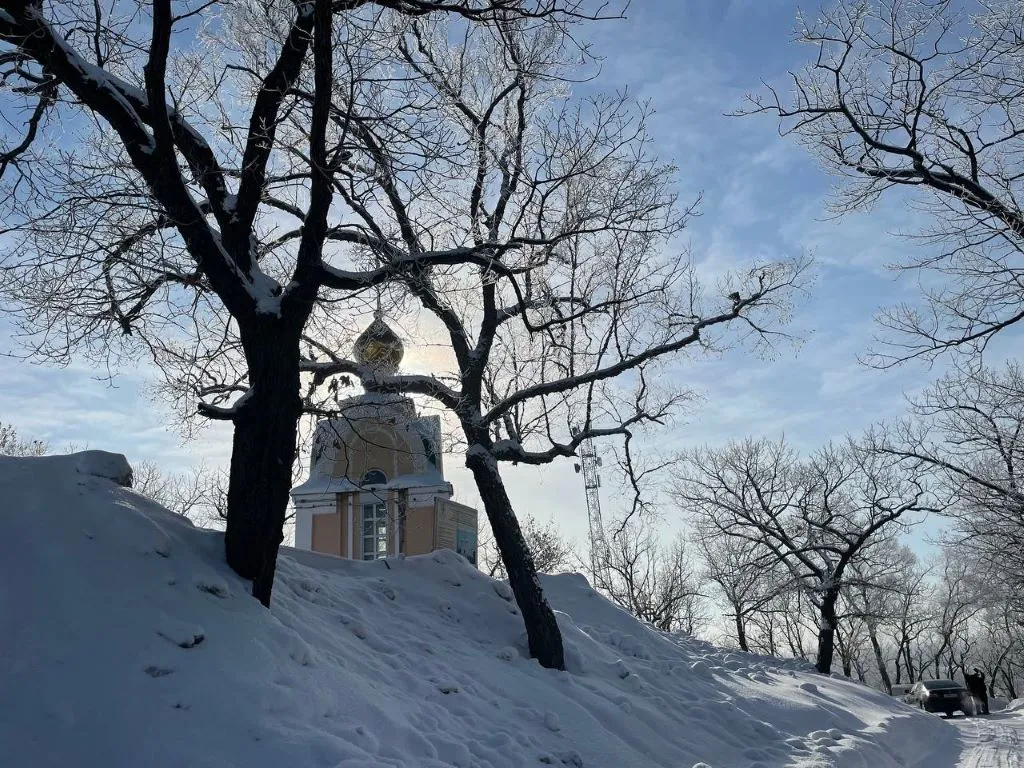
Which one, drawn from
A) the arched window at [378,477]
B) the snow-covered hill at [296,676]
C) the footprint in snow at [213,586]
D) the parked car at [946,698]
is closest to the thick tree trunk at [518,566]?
the snow-covered hill at [296,676]

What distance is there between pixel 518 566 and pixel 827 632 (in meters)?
15.6

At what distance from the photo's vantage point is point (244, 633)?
5922mm

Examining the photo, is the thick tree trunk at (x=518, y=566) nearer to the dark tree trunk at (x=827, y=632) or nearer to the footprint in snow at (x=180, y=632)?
the footprint in snow at (x=180, y=632)

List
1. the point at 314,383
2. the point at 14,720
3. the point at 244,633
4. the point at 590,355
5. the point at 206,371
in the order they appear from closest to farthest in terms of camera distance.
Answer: the point at 14,720, the point at 244,633, the point at 206,371, the point at 314,383, the point at 590,355

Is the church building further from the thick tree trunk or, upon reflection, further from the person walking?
the person walking

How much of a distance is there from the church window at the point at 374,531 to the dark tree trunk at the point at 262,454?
538 inches

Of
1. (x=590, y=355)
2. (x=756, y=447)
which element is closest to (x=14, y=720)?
(x=590, y=355)

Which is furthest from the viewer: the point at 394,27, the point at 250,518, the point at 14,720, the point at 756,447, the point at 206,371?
the point at 756,447

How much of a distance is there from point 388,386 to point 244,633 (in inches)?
182

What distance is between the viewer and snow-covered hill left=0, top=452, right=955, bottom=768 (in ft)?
15.4

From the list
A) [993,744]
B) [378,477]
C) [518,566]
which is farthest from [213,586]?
[378,477]

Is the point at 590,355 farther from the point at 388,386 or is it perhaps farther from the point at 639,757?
the point at 639,757

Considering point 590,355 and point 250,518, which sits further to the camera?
point 590,355

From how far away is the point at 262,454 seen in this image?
6.68 meters
